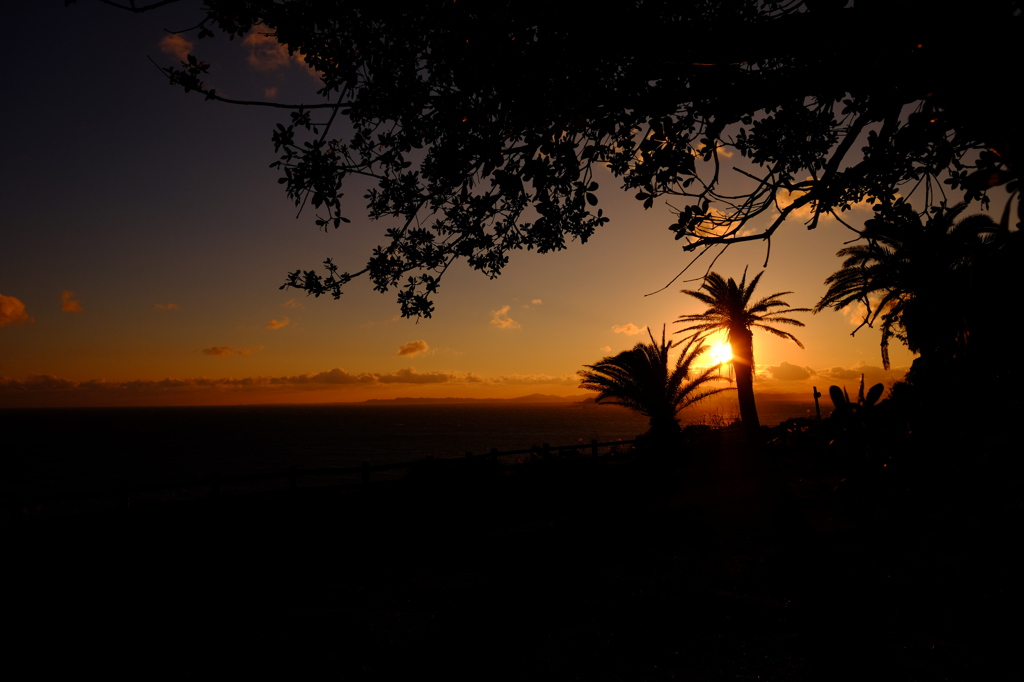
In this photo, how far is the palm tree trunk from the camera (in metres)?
24.2

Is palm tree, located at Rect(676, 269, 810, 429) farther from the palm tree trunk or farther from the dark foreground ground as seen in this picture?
the dark foreground ground

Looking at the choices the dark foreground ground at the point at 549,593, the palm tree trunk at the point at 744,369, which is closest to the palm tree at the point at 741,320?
the palm tree trunk at the point at 744,369

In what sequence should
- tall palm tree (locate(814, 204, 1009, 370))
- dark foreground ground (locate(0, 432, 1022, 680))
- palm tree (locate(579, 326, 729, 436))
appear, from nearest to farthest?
tall palm tree (locate(814, 204, 1009, 370)) → dark foreground ground (locate(0, 432, 1022, 680)) → palm tree (locate(579, 326, 729, 436))

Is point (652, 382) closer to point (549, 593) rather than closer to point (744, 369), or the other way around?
point (744, 369)

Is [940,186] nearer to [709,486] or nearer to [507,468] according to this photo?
[709,486]

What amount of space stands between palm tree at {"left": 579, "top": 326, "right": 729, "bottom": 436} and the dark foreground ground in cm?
1056

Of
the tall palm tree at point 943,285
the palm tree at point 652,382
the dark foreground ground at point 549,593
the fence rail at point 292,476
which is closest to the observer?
the tall palm tree at point 943,285

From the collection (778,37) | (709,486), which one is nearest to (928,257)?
(778,37)

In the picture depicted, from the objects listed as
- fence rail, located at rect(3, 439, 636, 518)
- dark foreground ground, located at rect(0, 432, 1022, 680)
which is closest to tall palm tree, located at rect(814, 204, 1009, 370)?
dark foreground ground, located at rect(0, 432, 1022, 680)

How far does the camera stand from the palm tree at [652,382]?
2267cm

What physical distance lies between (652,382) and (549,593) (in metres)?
17.1

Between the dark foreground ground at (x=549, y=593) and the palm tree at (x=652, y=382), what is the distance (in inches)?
416

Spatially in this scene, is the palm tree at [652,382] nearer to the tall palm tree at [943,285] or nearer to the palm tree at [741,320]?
the palm tree at [741,320]

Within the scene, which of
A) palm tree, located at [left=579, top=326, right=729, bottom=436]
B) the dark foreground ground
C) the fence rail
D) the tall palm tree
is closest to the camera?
the tall palm tree
